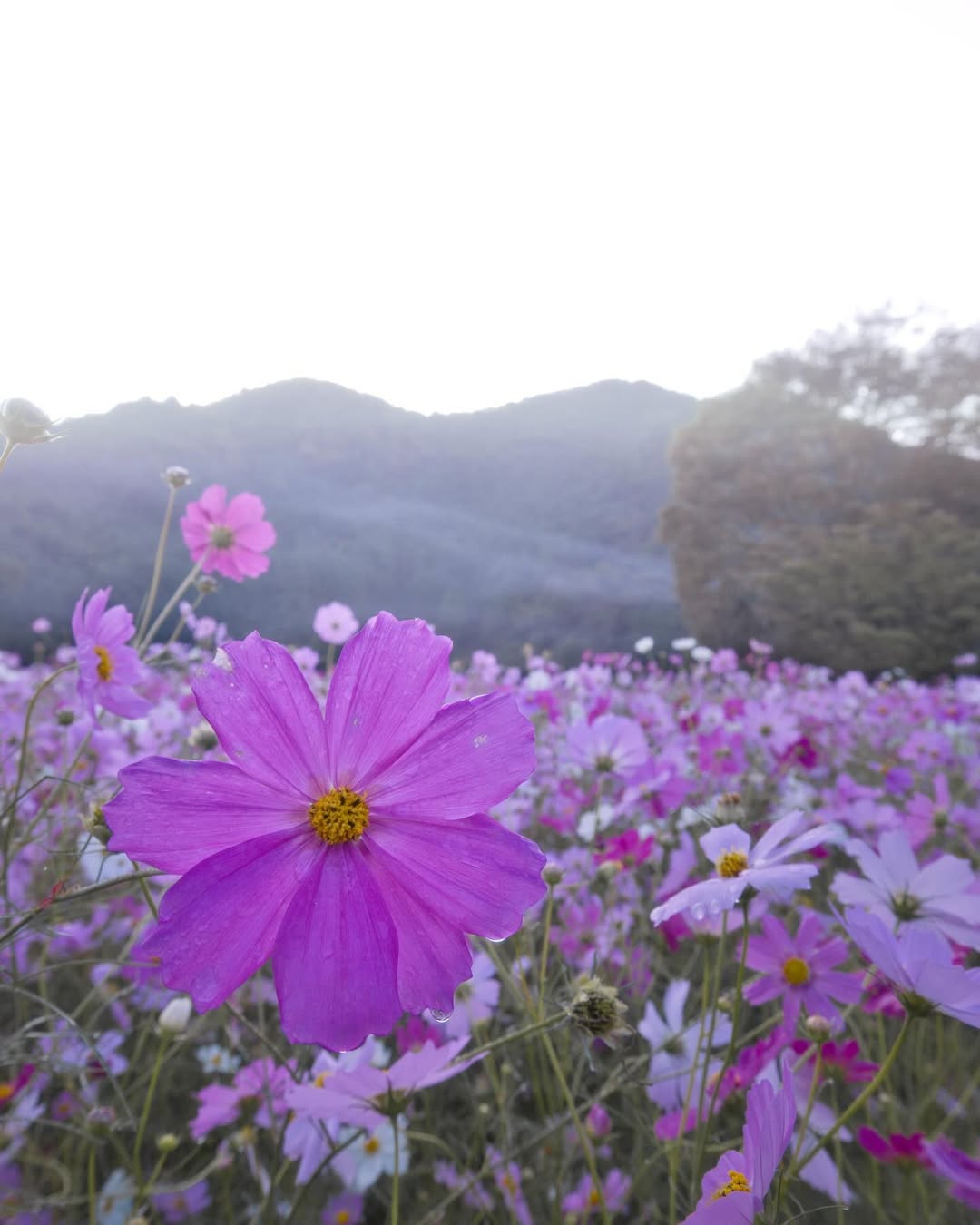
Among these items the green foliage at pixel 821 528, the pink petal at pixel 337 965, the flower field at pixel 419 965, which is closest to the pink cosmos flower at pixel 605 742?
the flower field at pixel 419 965

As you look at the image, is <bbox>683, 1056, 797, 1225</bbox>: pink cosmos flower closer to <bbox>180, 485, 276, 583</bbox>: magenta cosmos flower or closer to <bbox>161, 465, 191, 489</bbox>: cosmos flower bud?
<bbox>180, 485, 276, 583</bbox>: magenta cosmos flower

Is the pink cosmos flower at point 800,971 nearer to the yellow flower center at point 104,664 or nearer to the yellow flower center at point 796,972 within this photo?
the yellow flower center at point 796,972

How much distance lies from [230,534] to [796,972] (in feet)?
2.27

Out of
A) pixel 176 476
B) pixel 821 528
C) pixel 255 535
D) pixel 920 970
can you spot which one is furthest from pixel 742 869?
pixel 821 528

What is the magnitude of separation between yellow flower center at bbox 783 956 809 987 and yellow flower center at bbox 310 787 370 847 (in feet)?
1.45

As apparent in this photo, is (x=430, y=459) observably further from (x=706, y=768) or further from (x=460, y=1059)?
(x=460, y=1059)

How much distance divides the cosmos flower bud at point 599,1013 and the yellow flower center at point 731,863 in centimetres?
13

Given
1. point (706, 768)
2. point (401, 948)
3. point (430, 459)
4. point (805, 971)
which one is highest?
point (430, 459)

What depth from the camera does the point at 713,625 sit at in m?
6.86

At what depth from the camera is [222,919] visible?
27 centimetres

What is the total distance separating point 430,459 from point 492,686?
27.1 ft

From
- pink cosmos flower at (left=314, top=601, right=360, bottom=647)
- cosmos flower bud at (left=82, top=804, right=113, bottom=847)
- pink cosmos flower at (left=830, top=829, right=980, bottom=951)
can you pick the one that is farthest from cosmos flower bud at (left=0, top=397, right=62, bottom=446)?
pink cosmos flower at (left=314, top=601, right=360, bottom=647)

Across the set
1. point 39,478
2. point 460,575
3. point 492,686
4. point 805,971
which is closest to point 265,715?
point 805,971

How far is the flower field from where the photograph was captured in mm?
281
